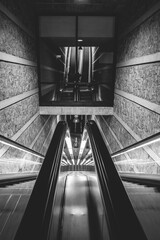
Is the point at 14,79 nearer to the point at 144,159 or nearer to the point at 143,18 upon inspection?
the point at 143,18

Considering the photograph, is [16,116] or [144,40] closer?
[144,40]

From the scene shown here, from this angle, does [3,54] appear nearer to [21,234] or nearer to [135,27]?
[135,27]

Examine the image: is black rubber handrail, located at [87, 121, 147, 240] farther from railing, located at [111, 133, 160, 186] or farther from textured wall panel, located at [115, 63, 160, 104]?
textured wall panel, located at [115, 63, 160, 104]

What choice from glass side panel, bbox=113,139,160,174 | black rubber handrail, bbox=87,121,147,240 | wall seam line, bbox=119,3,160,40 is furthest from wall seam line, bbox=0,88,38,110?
wall seam line, bbox=119,3,160,40

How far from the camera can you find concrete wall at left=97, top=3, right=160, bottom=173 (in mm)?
3531

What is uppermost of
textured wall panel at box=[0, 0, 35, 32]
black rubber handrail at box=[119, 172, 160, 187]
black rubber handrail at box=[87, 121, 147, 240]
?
textured wall panel at box=[0, 0, 35, 32]

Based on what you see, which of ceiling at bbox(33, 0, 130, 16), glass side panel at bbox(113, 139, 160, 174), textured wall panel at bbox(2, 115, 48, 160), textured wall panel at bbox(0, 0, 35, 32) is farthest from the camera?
ceiling at bbox(33, 0, 130, 16)

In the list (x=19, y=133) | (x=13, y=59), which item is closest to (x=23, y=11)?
(x=13, y=59)

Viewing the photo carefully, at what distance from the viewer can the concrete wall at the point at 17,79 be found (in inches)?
144

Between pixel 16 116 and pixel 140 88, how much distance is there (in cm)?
283

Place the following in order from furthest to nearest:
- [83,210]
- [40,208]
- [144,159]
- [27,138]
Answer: [27,138], [144,159], [83,210], [40,208]

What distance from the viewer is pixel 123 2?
5301 millimetres

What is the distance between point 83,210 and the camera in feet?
6.42

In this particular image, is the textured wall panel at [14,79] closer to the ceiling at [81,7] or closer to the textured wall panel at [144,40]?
the ceiling at [81,7]
